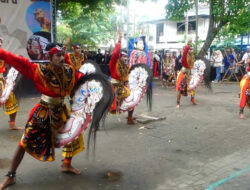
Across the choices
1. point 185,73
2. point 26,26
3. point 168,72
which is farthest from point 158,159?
point 168,72

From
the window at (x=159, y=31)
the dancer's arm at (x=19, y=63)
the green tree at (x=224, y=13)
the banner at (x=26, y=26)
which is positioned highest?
the window at (x=159, y=31)

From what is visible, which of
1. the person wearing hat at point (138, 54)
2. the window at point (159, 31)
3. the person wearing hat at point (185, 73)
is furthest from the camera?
the window at point (159, 31)

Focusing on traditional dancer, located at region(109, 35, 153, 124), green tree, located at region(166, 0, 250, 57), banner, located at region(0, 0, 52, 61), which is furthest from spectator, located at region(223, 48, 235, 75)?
traditional dancer, located at region(109, 35, 153, 124)

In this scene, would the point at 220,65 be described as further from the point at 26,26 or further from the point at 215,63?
the point at 26,26

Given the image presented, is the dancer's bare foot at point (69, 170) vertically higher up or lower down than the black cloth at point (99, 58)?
lower down

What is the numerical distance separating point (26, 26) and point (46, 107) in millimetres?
6683

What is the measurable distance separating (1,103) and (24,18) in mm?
4537

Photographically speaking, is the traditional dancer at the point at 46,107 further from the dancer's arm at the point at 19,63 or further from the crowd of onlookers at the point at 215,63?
the crowd of onlookers at the point at 215,63

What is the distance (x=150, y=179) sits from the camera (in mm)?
3682

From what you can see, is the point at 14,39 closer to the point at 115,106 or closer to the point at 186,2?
the point at 115,106

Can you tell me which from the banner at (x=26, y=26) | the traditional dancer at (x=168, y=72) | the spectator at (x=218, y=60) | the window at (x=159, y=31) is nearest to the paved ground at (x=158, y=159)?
the banner at (x=26, y=26)

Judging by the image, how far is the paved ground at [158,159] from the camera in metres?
3.56

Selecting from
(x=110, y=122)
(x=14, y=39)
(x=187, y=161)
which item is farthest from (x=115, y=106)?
(x=14, y=39)

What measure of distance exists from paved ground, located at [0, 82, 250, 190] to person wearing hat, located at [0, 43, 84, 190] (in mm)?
448
